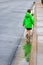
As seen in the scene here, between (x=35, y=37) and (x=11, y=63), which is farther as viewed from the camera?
(x=35, y=37)

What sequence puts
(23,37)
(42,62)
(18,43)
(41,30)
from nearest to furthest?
(42,62) → (18,43) → (23,37) → (41,30)

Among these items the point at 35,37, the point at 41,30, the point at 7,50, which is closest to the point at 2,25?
the point at 41,30

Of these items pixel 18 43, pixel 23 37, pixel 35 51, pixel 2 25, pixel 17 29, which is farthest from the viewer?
pixel 2 25

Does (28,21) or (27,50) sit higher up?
(28,21)

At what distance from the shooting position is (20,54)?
395 inches

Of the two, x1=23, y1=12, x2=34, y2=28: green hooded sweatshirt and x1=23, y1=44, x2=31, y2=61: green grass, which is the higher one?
x1=23, y1=12, x2=34, y2=28: green hooded sweatshirt

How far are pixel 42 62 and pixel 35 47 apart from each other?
5.97 feet

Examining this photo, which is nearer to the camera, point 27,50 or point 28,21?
point 27,50

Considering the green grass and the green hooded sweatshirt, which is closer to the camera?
the green grass

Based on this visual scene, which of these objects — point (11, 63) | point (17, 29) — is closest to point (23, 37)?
point (17, 29)

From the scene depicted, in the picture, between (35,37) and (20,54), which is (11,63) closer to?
(20,54)

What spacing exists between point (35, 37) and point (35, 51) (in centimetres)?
230

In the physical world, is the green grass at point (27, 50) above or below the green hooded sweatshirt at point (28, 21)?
below

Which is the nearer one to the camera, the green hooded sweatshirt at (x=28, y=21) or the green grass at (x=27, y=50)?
the green grass at (x=27, y=50)
